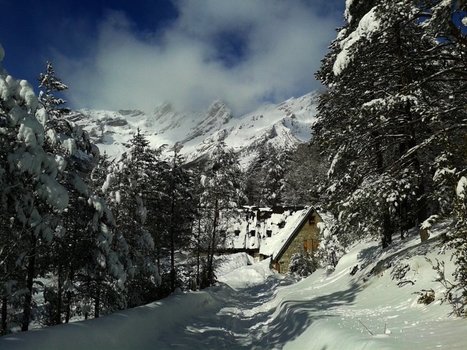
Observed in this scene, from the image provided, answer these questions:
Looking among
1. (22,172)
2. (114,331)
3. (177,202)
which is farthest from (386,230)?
(177,202)

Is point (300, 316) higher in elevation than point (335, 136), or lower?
lower

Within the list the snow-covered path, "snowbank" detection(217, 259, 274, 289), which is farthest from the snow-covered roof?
the snow-covered path

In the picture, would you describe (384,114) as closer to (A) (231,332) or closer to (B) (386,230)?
(B) (386,230)

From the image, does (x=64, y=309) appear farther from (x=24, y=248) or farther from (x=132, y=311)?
(x=24, y=248)

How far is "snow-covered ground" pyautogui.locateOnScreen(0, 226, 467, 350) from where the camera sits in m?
7.45

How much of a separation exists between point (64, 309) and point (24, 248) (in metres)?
6.83

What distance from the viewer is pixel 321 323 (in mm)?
10664

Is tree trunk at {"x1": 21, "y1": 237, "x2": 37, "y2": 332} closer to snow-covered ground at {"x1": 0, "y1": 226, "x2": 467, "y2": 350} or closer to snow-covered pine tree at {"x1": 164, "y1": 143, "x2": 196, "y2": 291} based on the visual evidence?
snow-covered ground at {"x1": 0, "y1": 226, "x2": 467, "y2": 350}

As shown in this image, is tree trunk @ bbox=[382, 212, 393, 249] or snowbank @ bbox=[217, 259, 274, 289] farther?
snowbank @ bbox=[217, 259, 274, 289]

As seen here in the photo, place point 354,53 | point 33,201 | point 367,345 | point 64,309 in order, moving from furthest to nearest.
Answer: point 64,309 → point 354,53 → point 33,201 → point 367,345

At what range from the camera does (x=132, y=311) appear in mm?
12047

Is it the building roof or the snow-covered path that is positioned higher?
the building roof

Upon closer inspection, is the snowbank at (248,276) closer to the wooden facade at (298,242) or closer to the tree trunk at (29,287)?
the wooden facade at (298,242)

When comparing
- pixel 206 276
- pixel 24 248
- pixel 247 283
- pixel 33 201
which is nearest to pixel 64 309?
pixel 24 248
